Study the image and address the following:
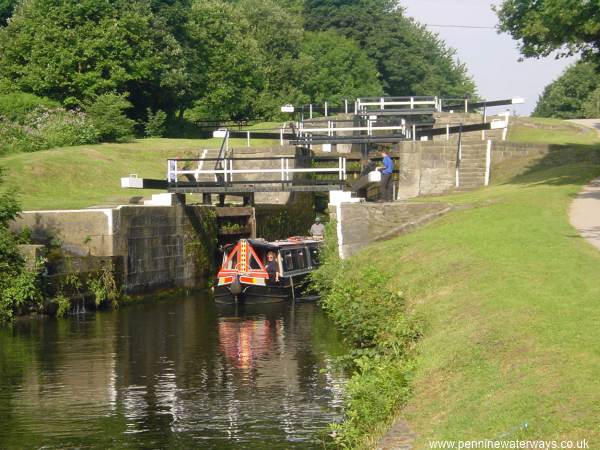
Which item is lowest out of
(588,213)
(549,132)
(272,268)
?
(272,268)

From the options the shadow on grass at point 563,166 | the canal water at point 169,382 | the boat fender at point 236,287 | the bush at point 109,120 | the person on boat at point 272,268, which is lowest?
the canal water at point 169,382

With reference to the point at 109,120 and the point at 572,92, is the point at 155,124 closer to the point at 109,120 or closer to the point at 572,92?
the point at 109,120

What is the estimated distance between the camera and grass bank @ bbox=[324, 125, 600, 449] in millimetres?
9664

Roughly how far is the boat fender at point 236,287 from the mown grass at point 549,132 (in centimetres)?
1825

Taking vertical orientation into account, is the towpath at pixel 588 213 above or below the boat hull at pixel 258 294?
above

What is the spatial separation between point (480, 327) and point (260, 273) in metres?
15.4

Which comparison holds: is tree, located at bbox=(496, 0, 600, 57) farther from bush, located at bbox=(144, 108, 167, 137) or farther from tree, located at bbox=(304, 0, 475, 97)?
tree, located at bbox=(304, 0, 475, 97)

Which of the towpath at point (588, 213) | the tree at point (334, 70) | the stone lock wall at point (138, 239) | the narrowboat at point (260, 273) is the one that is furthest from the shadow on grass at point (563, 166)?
the tree at point (334, 70)

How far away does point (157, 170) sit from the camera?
40.8 m

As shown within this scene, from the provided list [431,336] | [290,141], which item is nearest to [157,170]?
[290,141]

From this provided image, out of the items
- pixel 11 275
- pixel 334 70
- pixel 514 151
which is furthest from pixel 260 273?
pixel 334 70

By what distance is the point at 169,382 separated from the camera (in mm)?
16609

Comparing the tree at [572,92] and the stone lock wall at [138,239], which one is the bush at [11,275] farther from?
the tree at [572,92]

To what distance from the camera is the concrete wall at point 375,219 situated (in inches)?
986
